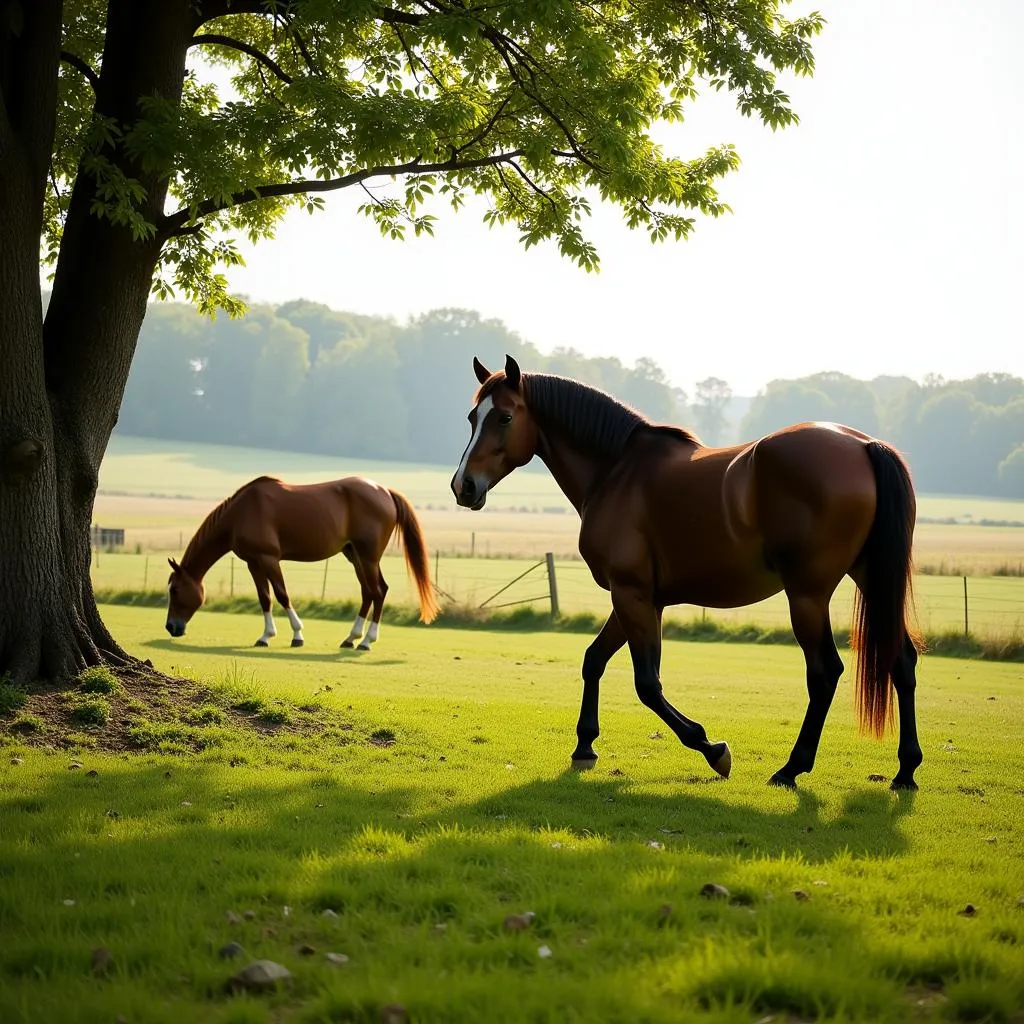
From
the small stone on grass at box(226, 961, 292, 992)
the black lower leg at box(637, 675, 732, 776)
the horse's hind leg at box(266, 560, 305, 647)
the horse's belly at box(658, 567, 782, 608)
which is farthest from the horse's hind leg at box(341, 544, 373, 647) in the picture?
the small stone on grass at box(226, 961, 292, 992)

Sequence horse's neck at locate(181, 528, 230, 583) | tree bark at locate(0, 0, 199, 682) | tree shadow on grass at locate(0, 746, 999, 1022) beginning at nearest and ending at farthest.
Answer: tree shadow on grass at locate(0, 746, 999, 1022) → tree bark at locate(0, 0, 199, 682) → horse's neck at locate(181, 528, 230, 583)

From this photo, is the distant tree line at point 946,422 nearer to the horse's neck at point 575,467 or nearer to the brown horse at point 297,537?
the brown horse at point 297,537

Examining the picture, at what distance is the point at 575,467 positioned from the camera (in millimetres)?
7688

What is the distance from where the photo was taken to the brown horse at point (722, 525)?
21.3 ft

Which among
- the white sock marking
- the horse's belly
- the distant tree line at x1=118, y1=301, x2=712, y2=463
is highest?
the distant tree line at x1=118, y1=301, x2=712, y2=463

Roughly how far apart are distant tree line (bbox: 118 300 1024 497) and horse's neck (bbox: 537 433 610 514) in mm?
134092

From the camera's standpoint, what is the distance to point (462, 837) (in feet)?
17.3

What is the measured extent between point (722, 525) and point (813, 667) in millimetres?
1096

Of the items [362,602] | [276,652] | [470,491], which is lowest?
[276,652]

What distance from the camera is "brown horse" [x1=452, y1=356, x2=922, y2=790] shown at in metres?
6.50

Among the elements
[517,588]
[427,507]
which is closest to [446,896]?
[517,588]

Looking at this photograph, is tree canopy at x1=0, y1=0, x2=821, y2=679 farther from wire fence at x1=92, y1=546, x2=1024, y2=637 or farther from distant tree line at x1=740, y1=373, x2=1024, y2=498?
distant tree line at x1=740, y1=373, x2=1024, y2=498

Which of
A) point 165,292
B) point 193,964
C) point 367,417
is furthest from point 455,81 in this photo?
point 367,417

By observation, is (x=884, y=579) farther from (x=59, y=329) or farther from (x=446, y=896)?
(x=59, y=329)
